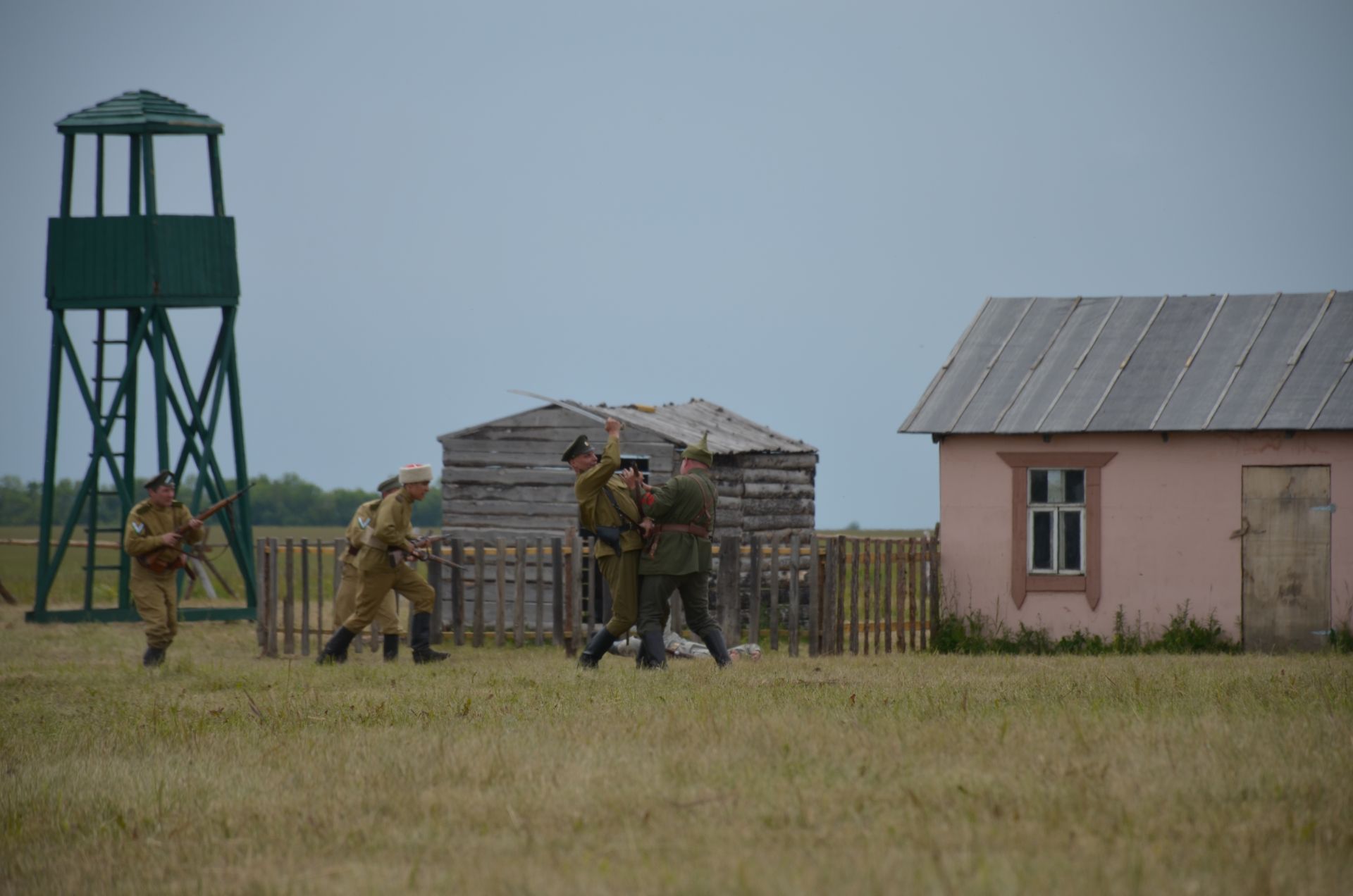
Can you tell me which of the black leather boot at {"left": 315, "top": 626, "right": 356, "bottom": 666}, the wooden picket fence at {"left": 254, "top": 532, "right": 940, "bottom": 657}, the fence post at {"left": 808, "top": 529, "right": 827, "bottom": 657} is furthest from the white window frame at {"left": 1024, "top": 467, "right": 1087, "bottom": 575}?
the black leather boot at {"left": 315, "top": 626, "right": 356, "bottom": 666}

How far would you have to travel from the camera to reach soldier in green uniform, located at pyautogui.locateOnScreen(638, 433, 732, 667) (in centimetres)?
1227

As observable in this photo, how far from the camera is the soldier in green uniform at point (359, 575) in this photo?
1496cm

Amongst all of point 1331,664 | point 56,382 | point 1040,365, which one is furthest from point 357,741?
point 56,382

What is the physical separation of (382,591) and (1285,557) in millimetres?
9032

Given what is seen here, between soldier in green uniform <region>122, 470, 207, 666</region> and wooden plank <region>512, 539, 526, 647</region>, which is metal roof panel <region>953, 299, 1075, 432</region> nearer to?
wooden plank <region>512, 539, 526, 647</region>

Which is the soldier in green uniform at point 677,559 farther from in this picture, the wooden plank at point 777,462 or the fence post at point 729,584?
the wooden plank at point 777,462

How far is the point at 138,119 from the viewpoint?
22391 mm

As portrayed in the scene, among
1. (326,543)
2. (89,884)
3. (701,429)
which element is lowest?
(89,884)

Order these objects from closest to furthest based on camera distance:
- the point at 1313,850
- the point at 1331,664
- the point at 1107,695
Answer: the point at 1313,850
the point at 1107,695
the point at 1331,664

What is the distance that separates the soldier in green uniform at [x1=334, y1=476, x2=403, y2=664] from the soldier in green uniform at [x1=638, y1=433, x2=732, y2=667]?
3.38 metres

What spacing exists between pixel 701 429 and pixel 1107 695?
12.2 m

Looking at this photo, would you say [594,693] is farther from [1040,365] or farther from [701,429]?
[701,429]

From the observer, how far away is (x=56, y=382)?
2283 centimetres

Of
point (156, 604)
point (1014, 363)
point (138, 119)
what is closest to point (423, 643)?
point (156, 604)
